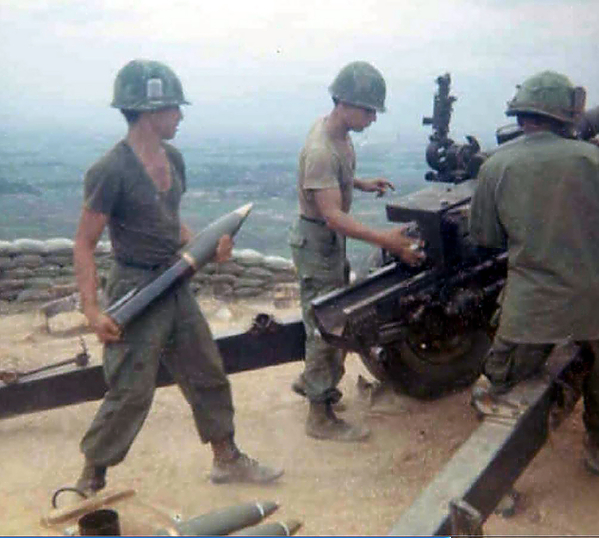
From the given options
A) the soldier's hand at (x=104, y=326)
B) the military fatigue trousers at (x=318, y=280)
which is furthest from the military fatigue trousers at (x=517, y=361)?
the soldier's hand at (x=104, y=326)

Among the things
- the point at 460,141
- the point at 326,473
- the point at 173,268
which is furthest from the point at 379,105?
the point at 326,473

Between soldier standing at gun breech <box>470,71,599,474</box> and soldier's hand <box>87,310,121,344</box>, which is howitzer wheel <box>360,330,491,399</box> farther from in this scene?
soldier's hand <box>87,310,121,344</box>

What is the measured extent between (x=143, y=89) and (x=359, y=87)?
1.33 metres

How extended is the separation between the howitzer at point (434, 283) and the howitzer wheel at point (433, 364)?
50mm

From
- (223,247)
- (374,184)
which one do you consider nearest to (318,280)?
(374,184)

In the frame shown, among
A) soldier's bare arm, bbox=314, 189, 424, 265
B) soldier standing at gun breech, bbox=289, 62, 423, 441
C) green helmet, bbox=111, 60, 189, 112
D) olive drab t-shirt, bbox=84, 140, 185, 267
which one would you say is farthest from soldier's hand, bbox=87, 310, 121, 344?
soldier's bare arm, bbox=314, 189, 424, 265

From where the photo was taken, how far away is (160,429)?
5.72 metres

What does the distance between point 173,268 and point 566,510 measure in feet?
6.94

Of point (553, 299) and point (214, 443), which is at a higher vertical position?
point (553, 299)

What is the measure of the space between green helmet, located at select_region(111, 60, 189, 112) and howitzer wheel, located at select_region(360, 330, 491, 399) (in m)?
1.96

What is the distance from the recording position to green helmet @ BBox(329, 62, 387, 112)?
506 centimetres

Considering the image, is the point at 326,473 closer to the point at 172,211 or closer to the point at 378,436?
the point at 378,436

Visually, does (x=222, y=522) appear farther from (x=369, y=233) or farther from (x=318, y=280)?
(x=318, y=280)

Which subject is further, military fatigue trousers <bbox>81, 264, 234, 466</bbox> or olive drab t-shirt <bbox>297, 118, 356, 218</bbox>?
olive drab t-shirt <bbox>297, 118, 356, 218</bbox>
